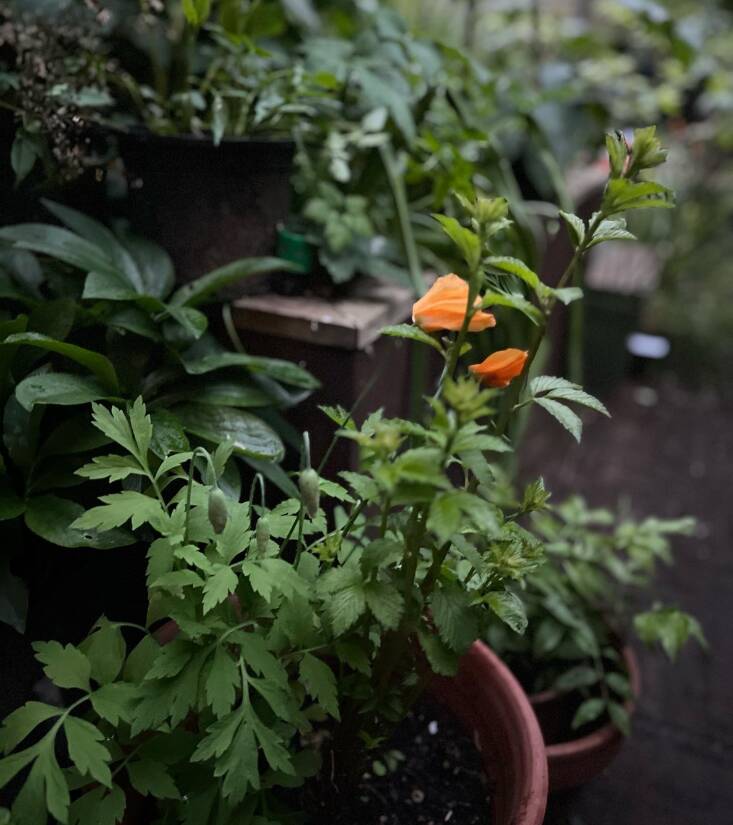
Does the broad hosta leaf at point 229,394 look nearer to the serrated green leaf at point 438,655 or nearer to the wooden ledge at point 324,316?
the wooden ledge at point 324,316

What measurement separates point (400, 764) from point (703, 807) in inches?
26.3

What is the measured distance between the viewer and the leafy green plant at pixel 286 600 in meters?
0.61

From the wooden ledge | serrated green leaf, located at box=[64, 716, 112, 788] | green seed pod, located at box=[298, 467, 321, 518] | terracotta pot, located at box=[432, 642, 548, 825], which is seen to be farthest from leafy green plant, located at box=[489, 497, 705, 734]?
serrated green leaf, located at box=[64, 716, 112, 788]

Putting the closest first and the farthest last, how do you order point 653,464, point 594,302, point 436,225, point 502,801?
point 502,801, point 436,225, point 653,464, point 594,302

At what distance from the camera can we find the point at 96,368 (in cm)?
88

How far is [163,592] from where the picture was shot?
693 millimetres

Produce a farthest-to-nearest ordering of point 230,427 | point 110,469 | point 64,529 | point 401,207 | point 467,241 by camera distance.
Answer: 1. point 401,207
2. point 230,427
3. point 64,529
4. point 110,469
5. point 467,241

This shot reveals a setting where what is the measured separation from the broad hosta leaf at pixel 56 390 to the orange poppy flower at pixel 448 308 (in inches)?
15.3

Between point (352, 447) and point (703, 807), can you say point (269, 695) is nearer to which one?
point (352, 447)

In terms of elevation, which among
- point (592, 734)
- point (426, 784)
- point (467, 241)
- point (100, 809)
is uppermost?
Result: point (467, 241)

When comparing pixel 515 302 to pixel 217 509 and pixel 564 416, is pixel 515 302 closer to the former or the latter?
pixel 564 416

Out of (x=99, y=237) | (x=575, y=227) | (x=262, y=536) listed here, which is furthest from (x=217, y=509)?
(x=99, y=237)

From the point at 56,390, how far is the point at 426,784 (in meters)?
0.60

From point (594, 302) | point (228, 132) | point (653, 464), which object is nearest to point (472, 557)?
point (228, 132)
